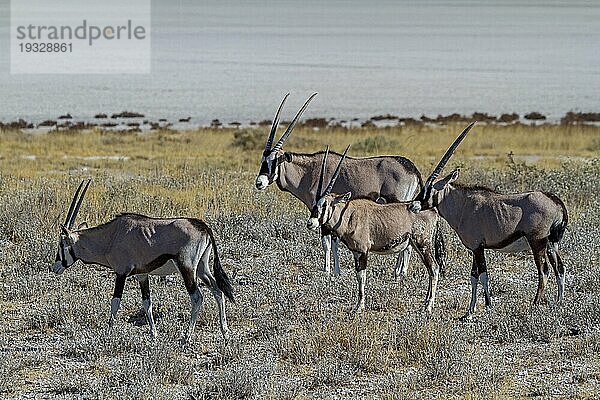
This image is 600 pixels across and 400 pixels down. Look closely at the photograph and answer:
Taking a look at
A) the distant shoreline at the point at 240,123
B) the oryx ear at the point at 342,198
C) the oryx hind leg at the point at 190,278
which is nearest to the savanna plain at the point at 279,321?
the oryx hind leg at the point at 190,278

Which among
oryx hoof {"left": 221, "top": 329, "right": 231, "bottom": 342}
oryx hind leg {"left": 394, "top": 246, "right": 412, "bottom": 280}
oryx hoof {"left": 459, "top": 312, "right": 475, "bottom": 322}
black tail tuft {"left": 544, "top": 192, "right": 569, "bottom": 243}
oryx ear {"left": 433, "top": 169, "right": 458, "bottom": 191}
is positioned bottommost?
oryx hoof {"left": 221, "top": 329, "right": 231, "bottom": 342}

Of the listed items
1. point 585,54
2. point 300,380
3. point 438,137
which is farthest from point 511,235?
point 585,54

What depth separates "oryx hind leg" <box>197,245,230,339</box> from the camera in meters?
9.91

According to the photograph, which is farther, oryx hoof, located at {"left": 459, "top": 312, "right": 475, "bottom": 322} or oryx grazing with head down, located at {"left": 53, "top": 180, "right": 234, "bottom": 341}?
oryx hoof, located at {"left": 459, "top": 312, "right": 475, "bottom": 322}

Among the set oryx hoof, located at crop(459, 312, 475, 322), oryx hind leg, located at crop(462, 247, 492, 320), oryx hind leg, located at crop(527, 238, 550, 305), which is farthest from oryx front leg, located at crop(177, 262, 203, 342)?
oryx hind leg, located at crop(527, 238, 550, 305)

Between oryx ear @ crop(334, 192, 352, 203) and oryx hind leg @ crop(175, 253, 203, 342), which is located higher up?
oryx ear @ crop(334, 192, 352, 203)

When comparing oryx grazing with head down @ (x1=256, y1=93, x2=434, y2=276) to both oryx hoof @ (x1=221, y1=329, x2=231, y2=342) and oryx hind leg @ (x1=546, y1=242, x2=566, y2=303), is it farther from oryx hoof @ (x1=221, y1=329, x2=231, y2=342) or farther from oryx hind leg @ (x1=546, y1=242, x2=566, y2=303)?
oryx hoof @ (x1=221, y1=329, x2=231, y2=342)

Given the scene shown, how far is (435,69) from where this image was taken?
8844 centimetres

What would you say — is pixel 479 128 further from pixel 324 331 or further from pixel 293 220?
pixel 324 331

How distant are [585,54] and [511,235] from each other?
9303 centimetres

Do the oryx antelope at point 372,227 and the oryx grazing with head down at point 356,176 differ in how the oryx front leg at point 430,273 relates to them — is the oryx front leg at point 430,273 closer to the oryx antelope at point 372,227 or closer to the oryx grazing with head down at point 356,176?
the oryx antelope at point 372,227

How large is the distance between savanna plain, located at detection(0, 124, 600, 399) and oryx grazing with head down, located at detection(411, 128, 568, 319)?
17.8 inches

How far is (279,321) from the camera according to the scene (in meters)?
10.6

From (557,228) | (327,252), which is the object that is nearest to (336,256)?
(327,252)
